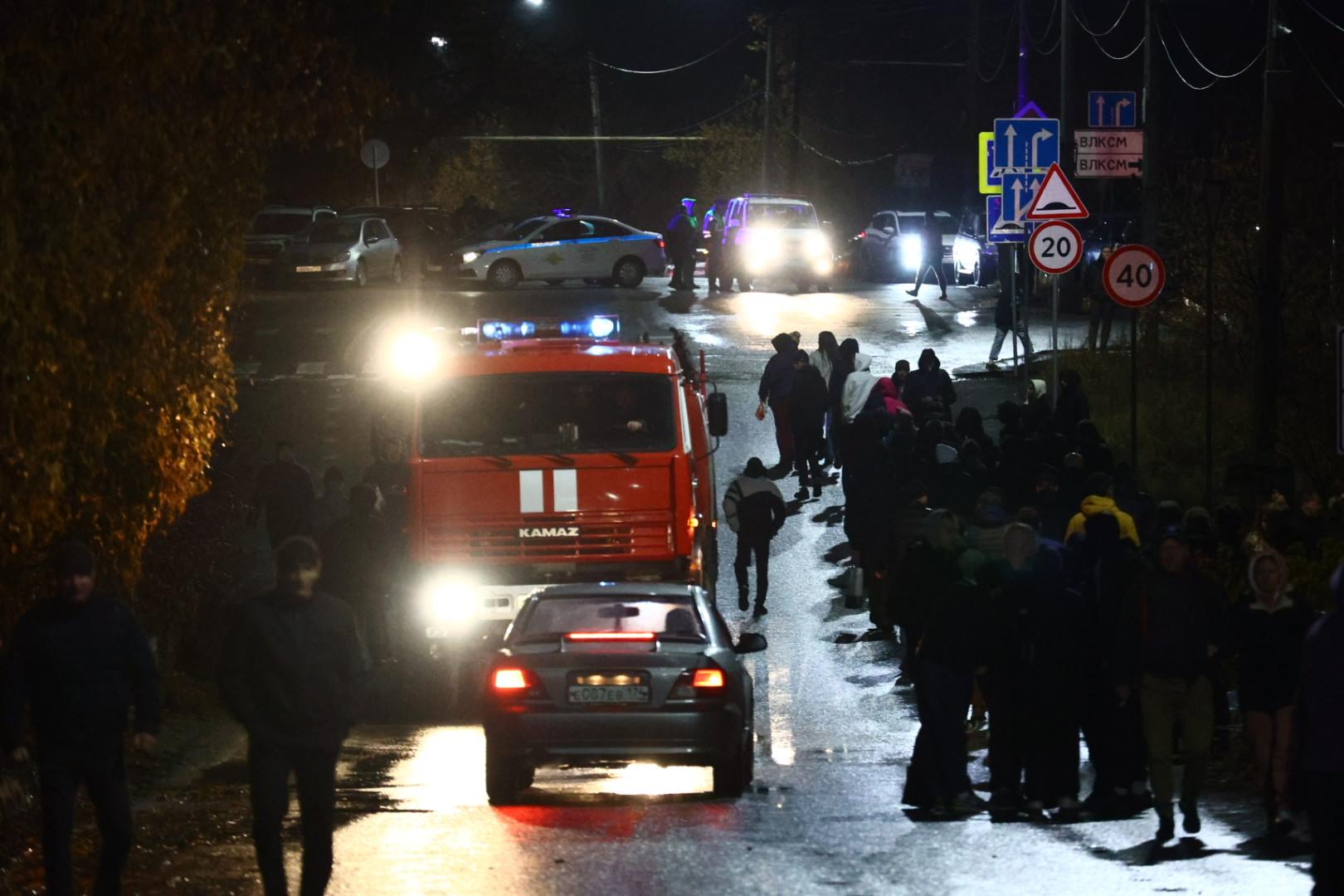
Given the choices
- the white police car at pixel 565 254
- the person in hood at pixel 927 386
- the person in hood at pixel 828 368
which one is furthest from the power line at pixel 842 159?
the person in hood at pixel 927 386

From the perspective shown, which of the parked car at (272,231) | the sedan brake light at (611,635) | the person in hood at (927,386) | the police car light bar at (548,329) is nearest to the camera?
the sedan brake light at (611,635)

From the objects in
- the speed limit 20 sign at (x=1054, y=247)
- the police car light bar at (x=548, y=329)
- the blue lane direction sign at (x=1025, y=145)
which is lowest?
the police car light bar at (x=548, y=329)

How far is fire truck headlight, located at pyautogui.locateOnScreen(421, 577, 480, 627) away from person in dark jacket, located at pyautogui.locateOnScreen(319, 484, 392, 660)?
205cm

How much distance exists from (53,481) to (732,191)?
5792 cm

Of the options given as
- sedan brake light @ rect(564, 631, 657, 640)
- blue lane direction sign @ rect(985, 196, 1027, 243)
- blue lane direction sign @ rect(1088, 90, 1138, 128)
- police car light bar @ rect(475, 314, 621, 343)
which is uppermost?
blue lane direction sign @ rect(1088, 90, 1138, 128)

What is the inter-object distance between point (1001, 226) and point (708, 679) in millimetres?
13382

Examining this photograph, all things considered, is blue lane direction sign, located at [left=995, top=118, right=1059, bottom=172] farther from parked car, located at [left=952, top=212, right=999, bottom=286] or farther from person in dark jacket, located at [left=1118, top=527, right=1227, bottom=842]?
parked car, located at [left=952, top=212, right=999, bottom=286]

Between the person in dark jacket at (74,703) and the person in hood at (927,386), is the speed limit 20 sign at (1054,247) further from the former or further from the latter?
the person in dark jacket at (74,703)

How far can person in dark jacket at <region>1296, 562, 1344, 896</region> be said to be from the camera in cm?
709

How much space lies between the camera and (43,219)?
11367 millimetres

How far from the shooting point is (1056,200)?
70.7ft

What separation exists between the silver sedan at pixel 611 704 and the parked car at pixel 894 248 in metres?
33.7

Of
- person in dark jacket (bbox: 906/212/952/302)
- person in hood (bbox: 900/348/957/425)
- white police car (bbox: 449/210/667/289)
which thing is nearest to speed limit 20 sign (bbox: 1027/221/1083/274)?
person in hood (bbox: 900/348/957/425)

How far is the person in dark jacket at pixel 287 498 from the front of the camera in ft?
65.3
